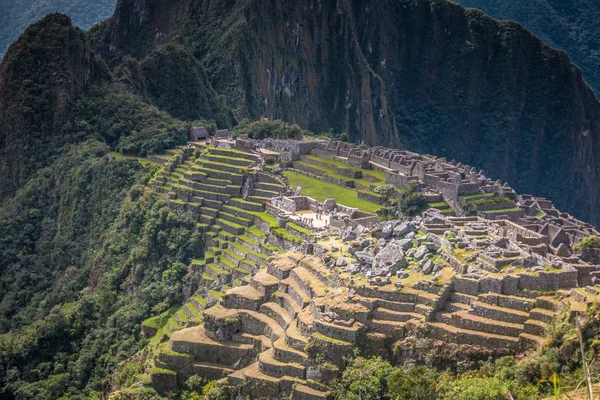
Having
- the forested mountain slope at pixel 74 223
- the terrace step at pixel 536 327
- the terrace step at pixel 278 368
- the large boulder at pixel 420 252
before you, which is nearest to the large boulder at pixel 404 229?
the large boulder at pixel 420 252

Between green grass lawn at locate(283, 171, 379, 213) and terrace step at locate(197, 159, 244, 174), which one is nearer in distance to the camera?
green grass lawn at locate(283, 171, 379, 213)

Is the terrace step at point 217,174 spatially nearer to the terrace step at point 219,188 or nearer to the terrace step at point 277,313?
the terrace step at point 219,188

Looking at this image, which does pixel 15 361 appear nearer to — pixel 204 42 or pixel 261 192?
pixel 261 192

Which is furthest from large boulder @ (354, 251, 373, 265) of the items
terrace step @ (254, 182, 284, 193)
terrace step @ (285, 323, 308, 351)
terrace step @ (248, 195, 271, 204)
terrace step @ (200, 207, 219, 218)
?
terrace step @ (254, 182, 284, 193)

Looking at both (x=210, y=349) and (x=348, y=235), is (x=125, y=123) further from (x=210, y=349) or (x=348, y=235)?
(x=210, y=349)

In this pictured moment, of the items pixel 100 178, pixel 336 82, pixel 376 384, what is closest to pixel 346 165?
pixel 100 178

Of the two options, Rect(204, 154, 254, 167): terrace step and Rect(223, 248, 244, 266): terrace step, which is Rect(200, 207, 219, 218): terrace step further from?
Rect(204, 154, 254, 167): terrace step
